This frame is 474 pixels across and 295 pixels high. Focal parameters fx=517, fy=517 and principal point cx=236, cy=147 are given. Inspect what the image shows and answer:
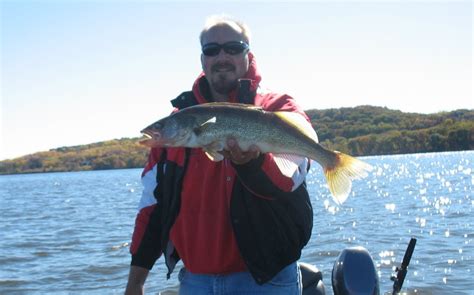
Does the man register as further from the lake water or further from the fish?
the lake water

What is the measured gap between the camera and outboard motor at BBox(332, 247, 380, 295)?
17.3 feet

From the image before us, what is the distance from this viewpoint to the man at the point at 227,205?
3.66 metres

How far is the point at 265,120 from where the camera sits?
3.78 m

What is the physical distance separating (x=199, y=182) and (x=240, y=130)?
54 centimetres

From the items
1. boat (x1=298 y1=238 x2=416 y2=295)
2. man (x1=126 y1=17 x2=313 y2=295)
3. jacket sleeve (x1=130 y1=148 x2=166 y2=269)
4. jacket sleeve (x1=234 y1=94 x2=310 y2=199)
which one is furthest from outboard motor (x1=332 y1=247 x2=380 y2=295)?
jacket sleeve (x1=130 y1=148 x2=166 y2=269)

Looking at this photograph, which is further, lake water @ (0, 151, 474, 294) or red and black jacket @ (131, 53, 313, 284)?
lake water @ (0, 151, 474, 294)

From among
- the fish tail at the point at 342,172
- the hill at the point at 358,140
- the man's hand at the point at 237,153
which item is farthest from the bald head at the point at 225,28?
the hill at the point at 358,140

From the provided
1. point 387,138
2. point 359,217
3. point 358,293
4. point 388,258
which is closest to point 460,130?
point 387,138

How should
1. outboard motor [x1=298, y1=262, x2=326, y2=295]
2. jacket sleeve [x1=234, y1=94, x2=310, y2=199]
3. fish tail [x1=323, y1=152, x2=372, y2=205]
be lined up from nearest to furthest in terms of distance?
jacket sleeve [x1=234, y1=94, x2=310, y2=199] → fish tail [x1=323, y1=152, x2=372, y2=205] → outboard motor [x1=298, y1=262, x2=326, y2=295]

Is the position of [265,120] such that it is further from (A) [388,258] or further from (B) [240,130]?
(A) [388,258]

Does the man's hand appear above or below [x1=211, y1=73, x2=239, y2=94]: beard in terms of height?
below

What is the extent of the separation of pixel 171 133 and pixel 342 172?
1390 mm

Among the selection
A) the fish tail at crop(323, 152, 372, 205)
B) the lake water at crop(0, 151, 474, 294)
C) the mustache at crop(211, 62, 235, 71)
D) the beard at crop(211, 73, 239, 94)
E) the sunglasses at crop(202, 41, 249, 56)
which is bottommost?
the lake water at crop(0, 151, 474, 294)

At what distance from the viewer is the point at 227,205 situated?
379cm
